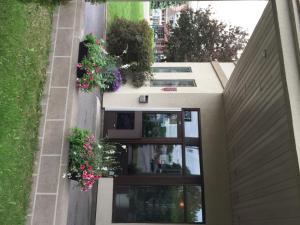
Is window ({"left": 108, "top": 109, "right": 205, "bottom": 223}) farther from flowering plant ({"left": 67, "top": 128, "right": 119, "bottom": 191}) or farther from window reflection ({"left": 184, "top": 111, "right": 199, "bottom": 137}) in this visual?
flowering plant ({"left": 67, "top": 128, "right": 119, "bottom": 191})

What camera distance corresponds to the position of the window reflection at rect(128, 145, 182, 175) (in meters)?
8.67

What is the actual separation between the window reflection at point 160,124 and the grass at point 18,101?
4.16m

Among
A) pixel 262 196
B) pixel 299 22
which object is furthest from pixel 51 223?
pixel 299 22

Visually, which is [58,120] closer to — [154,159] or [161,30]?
[154,159]

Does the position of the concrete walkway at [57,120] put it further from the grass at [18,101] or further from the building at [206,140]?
the building at [206,140]

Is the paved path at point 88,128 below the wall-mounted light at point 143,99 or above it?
below

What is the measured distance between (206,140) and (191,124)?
0.55 metres

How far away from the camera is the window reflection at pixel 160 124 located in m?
9.00

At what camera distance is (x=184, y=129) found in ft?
29.4

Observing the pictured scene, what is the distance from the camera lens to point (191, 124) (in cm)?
900

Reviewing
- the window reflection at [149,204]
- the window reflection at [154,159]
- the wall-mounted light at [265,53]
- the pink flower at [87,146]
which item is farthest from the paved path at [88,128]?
the wall-mounted light at [265,53]

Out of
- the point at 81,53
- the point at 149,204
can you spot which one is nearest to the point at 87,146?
the point at 81,53

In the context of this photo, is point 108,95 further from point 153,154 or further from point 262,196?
point 262,196

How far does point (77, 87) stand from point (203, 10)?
14155 millimetres
